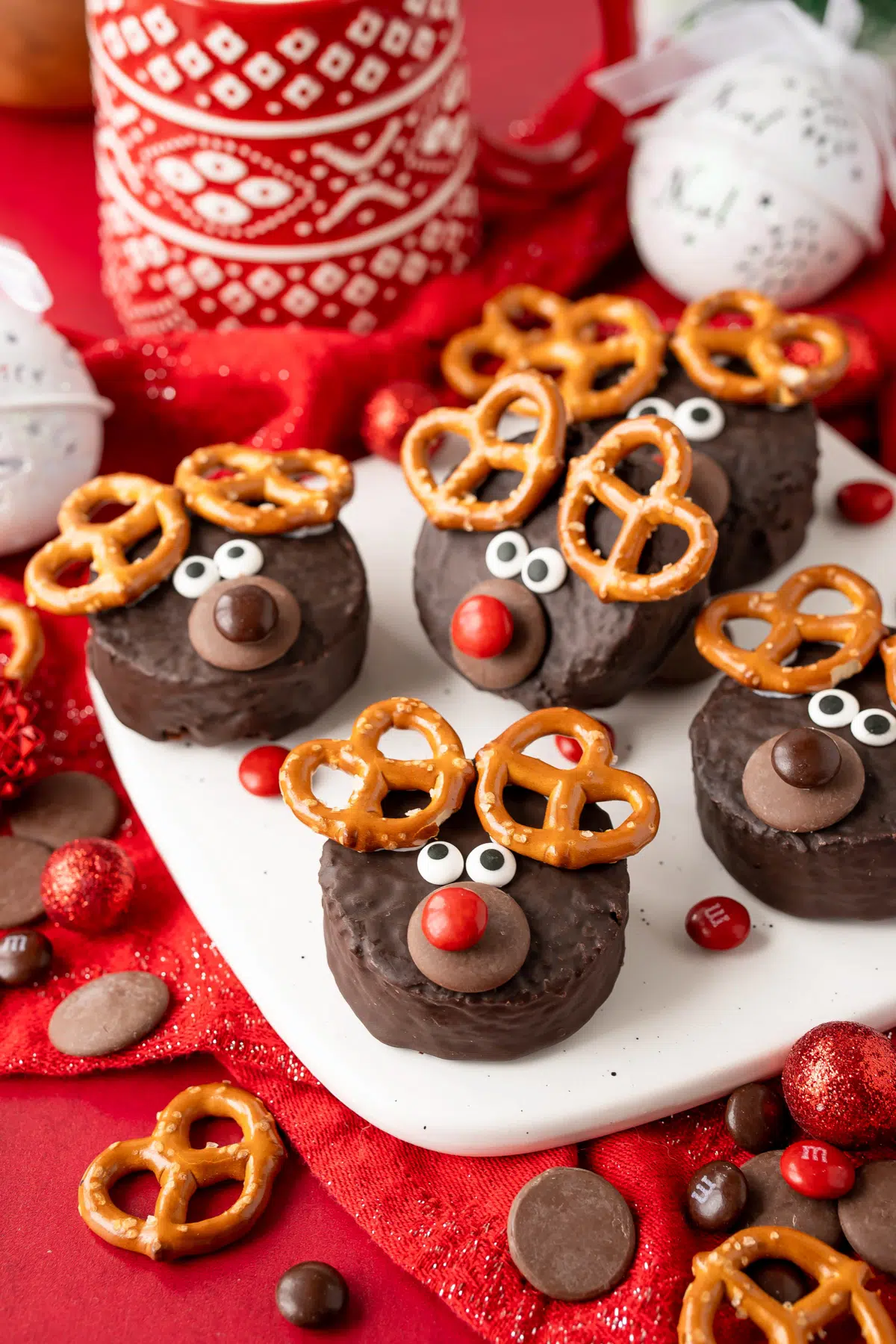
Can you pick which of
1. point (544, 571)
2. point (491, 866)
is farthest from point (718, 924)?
point (544, 571)

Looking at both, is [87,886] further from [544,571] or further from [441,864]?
[544,571]

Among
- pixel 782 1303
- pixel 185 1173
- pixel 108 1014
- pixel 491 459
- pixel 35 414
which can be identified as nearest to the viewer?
pixel 782 1303

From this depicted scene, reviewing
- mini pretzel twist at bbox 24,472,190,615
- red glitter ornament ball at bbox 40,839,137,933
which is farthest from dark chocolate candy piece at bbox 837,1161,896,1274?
mini pretzel twist at bbox 24,472,190,615

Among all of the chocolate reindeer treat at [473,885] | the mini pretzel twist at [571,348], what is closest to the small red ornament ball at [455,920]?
the chocolate reindeer treat at [473,885]

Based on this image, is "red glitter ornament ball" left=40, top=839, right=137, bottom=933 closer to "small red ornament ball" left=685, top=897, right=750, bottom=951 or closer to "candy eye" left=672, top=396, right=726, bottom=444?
"small red ornament ball" left=685, top=897, right=750, bottom=951

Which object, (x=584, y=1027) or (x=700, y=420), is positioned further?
(x=700, y=420)

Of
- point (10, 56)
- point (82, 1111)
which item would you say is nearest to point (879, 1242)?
point (82, 1111)
